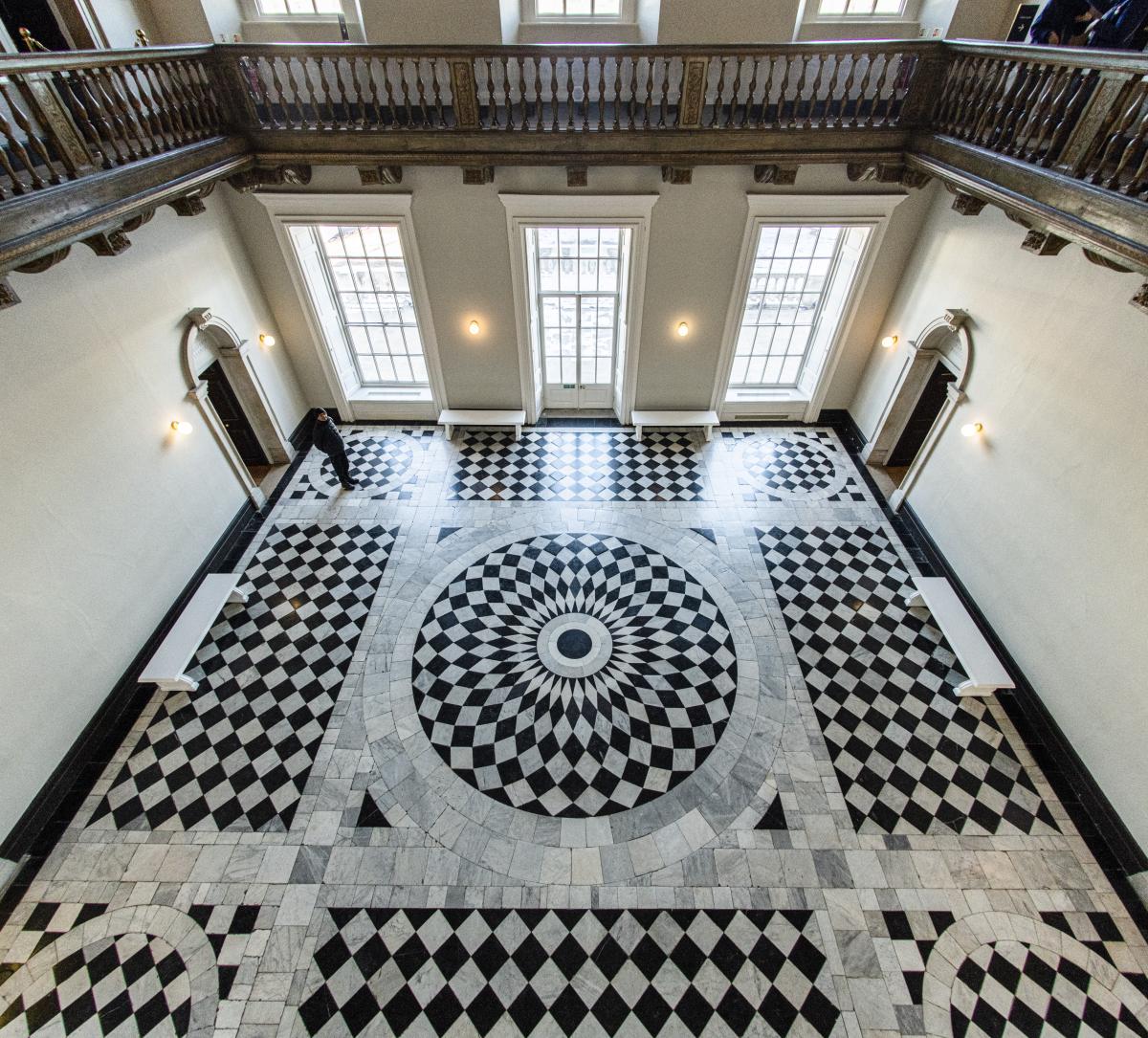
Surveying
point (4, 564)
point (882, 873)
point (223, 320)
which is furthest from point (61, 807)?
A: point (882, 873)

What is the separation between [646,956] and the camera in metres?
4.91

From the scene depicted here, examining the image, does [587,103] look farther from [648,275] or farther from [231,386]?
[231,386]

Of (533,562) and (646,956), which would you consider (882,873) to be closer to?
(646,956)

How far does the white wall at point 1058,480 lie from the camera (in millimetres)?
5320

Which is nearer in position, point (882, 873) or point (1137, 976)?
point (1137, 976)

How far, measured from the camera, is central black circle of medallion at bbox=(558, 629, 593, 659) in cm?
724

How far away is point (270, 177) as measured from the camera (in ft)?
26.3

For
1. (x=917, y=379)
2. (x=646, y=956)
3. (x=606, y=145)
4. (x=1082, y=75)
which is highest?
(x=1082, y=75)

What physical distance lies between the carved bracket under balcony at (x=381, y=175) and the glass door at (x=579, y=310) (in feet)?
6.94

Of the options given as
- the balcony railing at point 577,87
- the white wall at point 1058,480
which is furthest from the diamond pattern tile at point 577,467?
the balcony railing at point 577,87

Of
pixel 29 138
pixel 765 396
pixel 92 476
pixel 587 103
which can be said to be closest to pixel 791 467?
pixel 765 396

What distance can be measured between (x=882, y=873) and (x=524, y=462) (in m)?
7.46

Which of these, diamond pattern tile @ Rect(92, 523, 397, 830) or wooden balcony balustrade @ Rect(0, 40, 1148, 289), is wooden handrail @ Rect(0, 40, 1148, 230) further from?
diamond pattern tile @ Rect(92, 523, 397, 830)

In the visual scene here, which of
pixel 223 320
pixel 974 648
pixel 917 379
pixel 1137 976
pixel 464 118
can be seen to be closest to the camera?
pixel 1137 976
